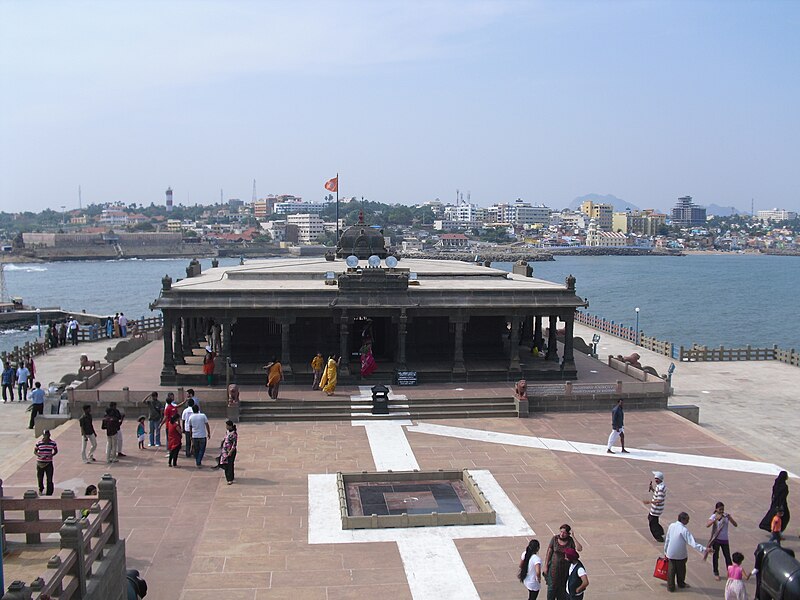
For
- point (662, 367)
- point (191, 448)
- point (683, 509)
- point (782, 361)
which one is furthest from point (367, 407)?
point (782, 361)

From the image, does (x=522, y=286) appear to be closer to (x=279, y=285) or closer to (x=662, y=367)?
(x=279, y=285)

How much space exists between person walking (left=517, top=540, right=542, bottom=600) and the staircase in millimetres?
12975

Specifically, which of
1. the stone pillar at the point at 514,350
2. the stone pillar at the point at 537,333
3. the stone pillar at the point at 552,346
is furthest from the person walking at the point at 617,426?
the stone pillar at the point at 537,333

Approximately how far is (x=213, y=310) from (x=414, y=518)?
14.5 metres

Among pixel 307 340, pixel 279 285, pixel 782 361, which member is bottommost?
pixel 782 361

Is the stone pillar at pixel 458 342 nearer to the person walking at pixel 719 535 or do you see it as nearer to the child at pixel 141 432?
the child at pixel 141 432

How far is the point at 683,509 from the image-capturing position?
1861 cm

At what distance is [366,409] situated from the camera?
26.4m

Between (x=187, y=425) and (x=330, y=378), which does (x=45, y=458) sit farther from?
(x=330, y=378)

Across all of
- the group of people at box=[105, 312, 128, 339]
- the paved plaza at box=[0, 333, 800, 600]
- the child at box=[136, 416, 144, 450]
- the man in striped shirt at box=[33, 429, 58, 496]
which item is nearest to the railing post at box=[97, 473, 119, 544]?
the paved plaza at box=[0, 333, 800, 600]

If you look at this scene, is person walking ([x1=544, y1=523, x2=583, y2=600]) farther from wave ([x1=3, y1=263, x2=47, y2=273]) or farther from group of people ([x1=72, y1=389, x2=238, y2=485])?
wave ([x1=3, y1=263, x2=47, y2=273])

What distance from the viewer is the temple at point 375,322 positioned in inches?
1158

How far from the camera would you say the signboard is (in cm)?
2917

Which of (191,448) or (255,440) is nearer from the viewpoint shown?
(191,448)
